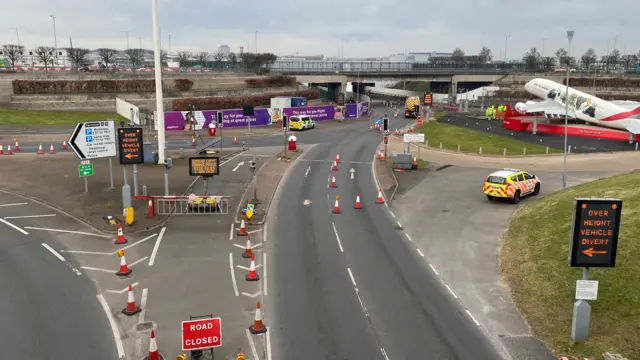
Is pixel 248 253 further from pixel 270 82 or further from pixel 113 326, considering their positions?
pixel 270 82

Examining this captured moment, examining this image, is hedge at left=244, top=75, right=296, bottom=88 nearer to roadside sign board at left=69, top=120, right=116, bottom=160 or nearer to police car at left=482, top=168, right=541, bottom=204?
roadside sign board at left=69, top=120, right=116, bottom=160

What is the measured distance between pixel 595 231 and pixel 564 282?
3918 millimetres

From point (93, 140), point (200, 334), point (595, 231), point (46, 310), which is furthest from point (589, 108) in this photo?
point (46, 310)

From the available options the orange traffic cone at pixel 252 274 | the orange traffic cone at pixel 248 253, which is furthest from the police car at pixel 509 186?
the orange traffic cone at pixel 252 274

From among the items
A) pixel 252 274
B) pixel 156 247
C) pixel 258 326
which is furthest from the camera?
pixel 156 247

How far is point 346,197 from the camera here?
31.7 meters

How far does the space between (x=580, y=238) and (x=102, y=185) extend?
26211mm

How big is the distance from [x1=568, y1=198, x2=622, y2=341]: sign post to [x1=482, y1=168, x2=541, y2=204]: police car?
15.6 metres

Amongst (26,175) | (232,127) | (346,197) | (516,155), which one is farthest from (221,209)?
(232,127)

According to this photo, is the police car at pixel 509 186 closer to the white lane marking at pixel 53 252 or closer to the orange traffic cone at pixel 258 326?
the orange traffic cone at pixel 258 326

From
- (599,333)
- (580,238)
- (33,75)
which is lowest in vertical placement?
(599,333)

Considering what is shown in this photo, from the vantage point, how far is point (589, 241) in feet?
47.1

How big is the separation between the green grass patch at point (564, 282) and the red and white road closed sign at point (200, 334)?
934 cm

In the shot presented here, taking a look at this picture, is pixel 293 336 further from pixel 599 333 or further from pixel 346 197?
pixel 346 197
